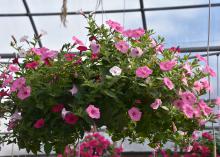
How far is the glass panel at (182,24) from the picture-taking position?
7.80 meters

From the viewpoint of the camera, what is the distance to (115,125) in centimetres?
262

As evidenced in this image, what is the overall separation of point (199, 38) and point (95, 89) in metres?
5.61

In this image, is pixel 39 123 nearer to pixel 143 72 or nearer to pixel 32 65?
pixel 32 65

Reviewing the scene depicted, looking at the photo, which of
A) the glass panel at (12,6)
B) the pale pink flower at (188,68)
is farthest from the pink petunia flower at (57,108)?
the glass panel at (12,6)

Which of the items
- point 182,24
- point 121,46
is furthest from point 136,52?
point 182,24

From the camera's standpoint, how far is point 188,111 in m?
2.64

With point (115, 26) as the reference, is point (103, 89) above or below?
below

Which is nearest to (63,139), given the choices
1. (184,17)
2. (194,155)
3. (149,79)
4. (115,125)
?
(115,125)

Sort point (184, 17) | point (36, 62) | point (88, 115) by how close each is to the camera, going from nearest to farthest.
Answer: point (88, 115)
point (36, 62)
point (184, 17)

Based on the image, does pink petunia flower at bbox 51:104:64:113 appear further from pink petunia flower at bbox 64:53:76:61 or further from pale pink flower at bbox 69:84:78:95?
pink petunia flower at bbox 64:53:76:61

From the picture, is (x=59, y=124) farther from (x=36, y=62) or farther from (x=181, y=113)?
(x=181, y=113)

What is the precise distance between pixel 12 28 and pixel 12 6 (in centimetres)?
34

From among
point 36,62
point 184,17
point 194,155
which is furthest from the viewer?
point 184,17

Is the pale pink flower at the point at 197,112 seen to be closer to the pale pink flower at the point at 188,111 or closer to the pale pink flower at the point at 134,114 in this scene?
the pale pink flower at the point at 188,111
